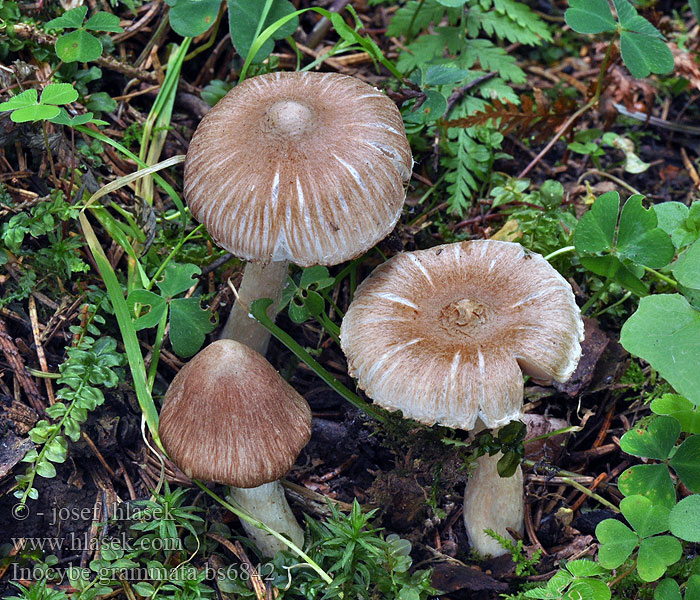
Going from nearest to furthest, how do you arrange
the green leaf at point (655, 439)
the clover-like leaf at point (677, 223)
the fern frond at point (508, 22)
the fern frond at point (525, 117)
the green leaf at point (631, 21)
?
the green leaf at point (655, 439), the clover-like leaf at point (677, 223), the green leaf at point (631, 21), the fern frond at point (525, 117), the fern frond at point (508, 22)

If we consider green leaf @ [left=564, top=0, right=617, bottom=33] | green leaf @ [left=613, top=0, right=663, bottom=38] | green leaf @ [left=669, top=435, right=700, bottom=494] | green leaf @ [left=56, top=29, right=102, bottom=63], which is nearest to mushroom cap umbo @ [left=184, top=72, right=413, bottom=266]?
green leaf @ [left=56, top=29, right=102, bottom=63]

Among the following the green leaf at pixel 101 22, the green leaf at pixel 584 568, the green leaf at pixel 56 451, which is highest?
the green leaf at pixel 101 22

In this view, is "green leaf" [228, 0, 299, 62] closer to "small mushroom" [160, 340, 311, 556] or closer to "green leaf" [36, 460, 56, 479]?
"small mushroom" [160, 340, 311, 556]

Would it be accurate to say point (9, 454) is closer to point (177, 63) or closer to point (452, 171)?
point (177, 63)

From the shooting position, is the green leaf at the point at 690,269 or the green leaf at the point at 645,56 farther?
the green leaf at the point at 645,56

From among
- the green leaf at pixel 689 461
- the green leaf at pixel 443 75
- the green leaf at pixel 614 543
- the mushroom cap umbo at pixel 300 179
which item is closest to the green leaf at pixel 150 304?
the mushroom cap umbo at pixel 300 179

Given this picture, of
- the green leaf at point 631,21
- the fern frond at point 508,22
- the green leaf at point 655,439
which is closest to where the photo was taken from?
the green leaf at point 655,439

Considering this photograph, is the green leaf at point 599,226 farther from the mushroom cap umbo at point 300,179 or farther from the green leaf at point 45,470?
the green leaf at point 45,470

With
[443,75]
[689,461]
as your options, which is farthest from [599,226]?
[443,75]
